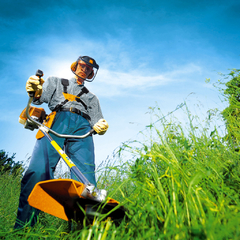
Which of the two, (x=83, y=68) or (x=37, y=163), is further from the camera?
(x=83, y=68)

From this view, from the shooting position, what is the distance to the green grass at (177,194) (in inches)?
38.2

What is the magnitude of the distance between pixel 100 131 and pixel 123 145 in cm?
149

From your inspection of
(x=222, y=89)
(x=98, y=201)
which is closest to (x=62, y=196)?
(x=98, y=201)

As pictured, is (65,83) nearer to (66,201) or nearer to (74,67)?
(74,67)

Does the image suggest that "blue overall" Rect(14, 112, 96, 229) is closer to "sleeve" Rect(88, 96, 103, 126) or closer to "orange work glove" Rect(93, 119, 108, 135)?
"orange work glove" Rect(93, 119, 108, 135)

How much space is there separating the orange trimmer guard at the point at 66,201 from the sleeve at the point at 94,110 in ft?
6.14

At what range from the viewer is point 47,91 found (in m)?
3.21

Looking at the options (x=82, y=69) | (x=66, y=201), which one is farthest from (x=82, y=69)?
(x=66, y=201)

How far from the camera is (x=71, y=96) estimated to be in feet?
10.7

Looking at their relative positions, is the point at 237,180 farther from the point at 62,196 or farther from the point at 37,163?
the point at 37,163

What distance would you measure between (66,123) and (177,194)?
7.21 feet

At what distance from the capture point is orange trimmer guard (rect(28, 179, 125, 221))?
155 cm

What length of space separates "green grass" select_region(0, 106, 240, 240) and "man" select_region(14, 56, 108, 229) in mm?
631

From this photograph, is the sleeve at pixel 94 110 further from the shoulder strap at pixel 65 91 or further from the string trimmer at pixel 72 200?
the string trimmer at pixel 72 200
